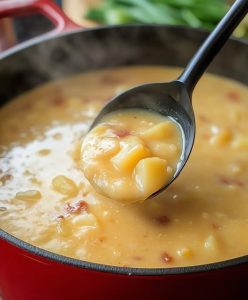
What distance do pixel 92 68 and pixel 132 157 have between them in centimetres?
78

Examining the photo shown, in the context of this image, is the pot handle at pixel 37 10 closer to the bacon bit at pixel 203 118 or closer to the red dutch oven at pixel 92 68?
the red dutch oven at pixel 92 68

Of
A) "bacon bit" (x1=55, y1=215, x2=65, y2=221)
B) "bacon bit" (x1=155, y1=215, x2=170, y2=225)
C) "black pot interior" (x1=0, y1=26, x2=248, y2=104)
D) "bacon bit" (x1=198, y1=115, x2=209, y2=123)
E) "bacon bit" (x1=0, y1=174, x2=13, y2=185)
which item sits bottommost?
"bacon bit" (x1=198, y1=115, x2=209, y2=123)

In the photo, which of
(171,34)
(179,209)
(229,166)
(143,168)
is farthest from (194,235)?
(171,34)

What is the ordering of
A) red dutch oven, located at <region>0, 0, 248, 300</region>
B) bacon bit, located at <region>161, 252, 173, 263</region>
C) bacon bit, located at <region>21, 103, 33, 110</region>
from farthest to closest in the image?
bacon bit, located at <region>21, 103, 33, 110</region>, bacon bit, located at <region>161, 252, 173, 263</region>, red dutch oven, located at <region>0, 0, 248, 300</region>

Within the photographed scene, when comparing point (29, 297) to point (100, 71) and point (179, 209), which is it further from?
point (100, 71)

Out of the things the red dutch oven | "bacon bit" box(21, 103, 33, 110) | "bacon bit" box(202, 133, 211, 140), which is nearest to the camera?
the red dutch oven

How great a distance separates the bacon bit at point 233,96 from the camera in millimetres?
1884

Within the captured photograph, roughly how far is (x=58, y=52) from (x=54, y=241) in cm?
82

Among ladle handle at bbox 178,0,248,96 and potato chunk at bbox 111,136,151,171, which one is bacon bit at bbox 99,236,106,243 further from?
ladle handle at bbox 178,0,248,96

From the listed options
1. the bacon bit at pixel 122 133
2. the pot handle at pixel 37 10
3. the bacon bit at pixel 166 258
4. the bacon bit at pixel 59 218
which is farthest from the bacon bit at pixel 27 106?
the bacon bit at pixel 166 258

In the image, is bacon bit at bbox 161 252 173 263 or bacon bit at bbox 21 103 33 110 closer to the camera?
bacon bit at bbox 161 252 173 263

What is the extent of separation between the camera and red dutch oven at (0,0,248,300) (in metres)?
1.00

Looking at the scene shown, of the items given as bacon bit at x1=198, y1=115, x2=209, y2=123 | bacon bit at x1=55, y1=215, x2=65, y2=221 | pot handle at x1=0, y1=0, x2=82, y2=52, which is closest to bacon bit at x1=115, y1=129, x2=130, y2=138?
bacon bit at x1=55, y1=215, x2=65, y2=221

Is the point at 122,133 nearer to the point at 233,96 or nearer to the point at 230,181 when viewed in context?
the point at 230,181
